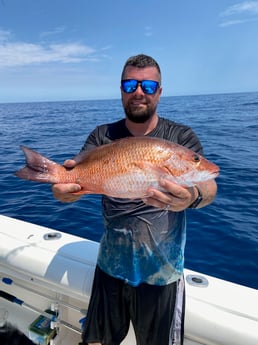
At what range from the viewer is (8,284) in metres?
3.25

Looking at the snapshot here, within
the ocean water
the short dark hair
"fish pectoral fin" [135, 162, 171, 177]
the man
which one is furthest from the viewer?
the ocean water

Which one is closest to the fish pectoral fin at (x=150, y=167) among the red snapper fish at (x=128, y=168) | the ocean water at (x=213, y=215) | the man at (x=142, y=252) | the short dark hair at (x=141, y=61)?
the red snapper fish at (x=128, y=168)

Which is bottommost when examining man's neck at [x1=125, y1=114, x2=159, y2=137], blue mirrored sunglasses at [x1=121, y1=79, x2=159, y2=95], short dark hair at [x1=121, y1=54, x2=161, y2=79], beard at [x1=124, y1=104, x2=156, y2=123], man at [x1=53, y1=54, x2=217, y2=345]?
man at [x1=53, y1=54, x2=217, y2=345]

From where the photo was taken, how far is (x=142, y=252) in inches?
80.0

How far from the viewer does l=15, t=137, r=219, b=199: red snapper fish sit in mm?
1888

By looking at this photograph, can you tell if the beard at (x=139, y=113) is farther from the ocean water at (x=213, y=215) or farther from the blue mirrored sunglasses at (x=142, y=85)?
the ocean water at (x=213, y=215)

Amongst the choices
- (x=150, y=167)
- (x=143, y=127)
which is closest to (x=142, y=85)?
(x=143, y=127)

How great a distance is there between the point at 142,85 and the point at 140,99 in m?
0.11

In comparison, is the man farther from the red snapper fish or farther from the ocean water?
the ocean water

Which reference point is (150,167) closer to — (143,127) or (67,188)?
(143,127)

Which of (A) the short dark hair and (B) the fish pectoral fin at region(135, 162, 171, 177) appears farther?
(A) the short dark hair

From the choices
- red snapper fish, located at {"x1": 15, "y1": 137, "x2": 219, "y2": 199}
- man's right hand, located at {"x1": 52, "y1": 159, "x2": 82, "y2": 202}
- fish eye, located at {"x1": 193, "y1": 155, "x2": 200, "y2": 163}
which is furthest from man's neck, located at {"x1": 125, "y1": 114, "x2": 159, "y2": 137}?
man's right hand, located at {"x1": 52, "y1": 159, "x2": 82, "y2": 202}

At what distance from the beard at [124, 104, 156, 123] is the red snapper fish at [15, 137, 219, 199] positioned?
0.29 m

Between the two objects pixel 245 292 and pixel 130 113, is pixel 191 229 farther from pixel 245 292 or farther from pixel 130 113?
pixel 130 113
